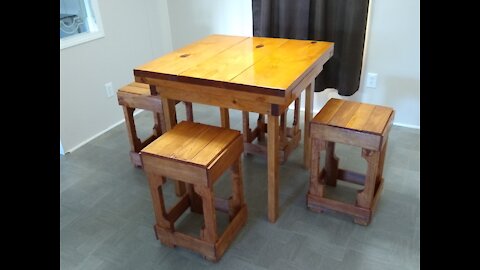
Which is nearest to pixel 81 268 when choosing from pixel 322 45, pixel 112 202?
pixel 112 202

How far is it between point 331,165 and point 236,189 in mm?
630

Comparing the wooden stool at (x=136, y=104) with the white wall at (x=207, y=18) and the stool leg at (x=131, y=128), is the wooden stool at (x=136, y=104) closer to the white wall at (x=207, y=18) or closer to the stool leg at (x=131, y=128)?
the stool leg at (x=131, y=128)

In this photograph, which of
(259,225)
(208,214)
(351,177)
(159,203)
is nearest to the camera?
(208,214)

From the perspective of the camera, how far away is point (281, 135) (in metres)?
2.56

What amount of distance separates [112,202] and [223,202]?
2.35 ft

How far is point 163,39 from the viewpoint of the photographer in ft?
11.6

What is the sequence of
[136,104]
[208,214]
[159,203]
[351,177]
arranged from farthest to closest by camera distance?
[136,104] → [351,177] → [159,203] → [208,214]

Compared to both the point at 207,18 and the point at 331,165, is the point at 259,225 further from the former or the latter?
the point at 207,18

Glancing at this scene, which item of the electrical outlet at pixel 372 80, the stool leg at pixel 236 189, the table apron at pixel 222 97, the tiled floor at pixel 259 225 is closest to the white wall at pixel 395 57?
the electrical outlet at pixel 372 80

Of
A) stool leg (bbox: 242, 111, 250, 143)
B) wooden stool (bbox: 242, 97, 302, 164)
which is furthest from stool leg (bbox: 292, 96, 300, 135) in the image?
stool leg (bbox: 242, 111, 250, 143)

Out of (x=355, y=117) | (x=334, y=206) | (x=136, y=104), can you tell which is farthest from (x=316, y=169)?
(x=136, y=104)

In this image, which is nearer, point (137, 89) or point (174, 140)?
point (174, 140)

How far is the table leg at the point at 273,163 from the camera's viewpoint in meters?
1.75

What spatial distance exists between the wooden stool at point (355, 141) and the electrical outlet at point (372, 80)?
0.95 metres
